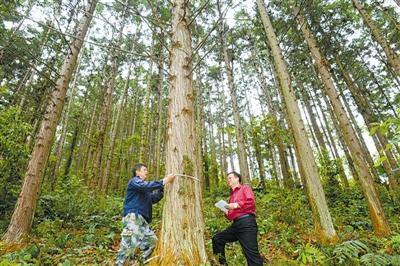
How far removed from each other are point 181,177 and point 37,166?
13.5 ft

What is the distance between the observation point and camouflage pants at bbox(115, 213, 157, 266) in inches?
147

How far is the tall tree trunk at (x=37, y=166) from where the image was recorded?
5281mm

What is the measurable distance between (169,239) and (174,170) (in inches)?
31.7

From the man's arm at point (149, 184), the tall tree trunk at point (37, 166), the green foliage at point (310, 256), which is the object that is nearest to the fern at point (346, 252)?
the green foliage at point (310, 256)

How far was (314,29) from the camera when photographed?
1491 centimetres

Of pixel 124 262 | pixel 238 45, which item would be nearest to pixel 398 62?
pixel 124 262

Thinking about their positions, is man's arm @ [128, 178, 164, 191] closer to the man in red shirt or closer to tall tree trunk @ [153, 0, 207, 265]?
tall tree trunk @ [153, 0, 207, 265]

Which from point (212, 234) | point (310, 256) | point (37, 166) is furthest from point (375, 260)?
point (37, 166)

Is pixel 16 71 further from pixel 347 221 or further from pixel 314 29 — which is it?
pixel 347 221

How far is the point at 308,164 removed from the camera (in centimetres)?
663

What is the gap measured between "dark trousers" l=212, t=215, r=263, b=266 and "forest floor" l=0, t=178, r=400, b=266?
296 millimetres

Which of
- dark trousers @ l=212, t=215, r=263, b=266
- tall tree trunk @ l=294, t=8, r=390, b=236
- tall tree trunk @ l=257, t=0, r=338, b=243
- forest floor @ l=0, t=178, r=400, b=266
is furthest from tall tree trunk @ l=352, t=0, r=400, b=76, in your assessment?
dark trousers @ l=212, t=215, r=263, b=266

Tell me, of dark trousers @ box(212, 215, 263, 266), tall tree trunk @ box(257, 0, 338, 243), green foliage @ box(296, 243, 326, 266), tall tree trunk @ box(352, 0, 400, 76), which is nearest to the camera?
dark trousers @ box(212, 215, 263, 266)

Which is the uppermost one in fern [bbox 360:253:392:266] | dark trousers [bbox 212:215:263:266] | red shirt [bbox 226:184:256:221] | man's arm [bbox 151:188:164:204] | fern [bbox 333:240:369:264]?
man's arm [bbox 151:188:164:204]
